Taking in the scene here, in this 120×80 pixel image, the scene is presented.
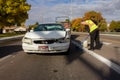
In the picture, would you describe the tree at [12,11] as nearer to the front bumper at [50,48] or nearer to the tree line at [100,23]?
the front bumper at [50,48]

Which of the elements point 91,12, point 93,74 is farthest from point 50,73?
point 91,12

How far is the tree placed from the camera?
55281 mm

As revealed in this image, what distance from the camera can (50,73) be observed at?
8867 millimetres

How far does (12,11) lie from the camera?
55.2 metres

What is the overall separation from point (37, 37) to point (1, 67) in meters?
3.47

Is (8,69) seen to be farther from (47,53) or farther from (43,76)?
(47,53)

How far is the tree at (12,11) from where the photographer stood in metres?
55.3

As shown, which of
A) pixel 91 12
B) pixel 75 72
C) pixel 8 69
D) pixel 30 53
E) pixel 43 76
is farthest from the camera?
pixel 91 12

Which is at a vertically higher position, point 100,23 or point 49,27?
point 49,27

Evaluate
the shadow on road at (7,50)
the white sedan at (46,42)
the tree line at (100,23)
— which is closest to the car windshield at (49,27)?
the white sedan at (46,42)

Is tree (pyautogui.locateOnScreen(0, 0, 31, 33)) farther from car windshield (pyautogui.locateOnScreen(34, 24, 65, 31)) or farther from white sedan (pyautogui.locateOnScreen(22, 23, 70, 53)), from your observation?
white sedan (pyautogui.locateOnScreen(22, 23, 70, 53))

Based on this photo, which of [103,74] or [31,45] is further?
[31,45]

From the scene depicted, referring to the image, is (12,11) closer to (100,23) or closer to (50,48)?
(50,48)

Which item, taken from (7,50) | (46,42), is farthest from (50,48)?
(7,50)
